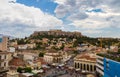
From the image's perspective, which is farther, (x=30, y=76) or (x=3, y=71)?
(x=30, y=76)

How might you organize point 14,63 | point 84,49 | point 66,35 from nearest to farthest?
point 14,63 < point 84,49 < point 66,35

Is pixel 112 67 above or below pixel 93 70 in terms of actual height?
above

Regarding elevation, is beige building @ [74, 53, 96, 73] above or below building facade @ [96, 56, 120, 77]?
below

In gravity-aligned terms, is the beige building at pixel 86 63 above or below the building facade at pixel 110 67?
below

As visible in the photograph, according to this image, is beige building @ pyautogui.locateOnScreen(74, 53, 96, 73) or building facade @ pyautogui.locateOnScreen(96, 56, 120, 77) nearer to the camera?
building facade @ pyautogui.locateOnScreen(96, 56, 120, 77)

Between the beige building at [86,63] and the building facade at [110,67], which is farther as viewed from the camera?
the beige building at [86,63]

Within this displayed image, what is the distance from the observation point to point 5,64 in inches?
1515

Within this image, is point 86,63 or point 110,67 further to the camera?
point 86,63

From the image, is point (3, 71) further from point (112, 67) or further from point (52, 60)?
point (52, 60)

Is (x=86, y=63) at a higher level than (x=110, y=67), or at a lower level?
lower

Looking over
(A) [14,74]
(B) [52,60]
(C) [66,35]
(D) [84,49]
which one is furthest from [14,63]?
(C) [66,35]

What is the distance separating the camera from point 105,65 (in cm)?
4488

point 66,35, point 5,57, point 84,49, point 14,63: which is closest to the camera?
point 5,57

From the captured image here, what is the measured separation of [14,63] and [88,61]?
2237 centimetres
